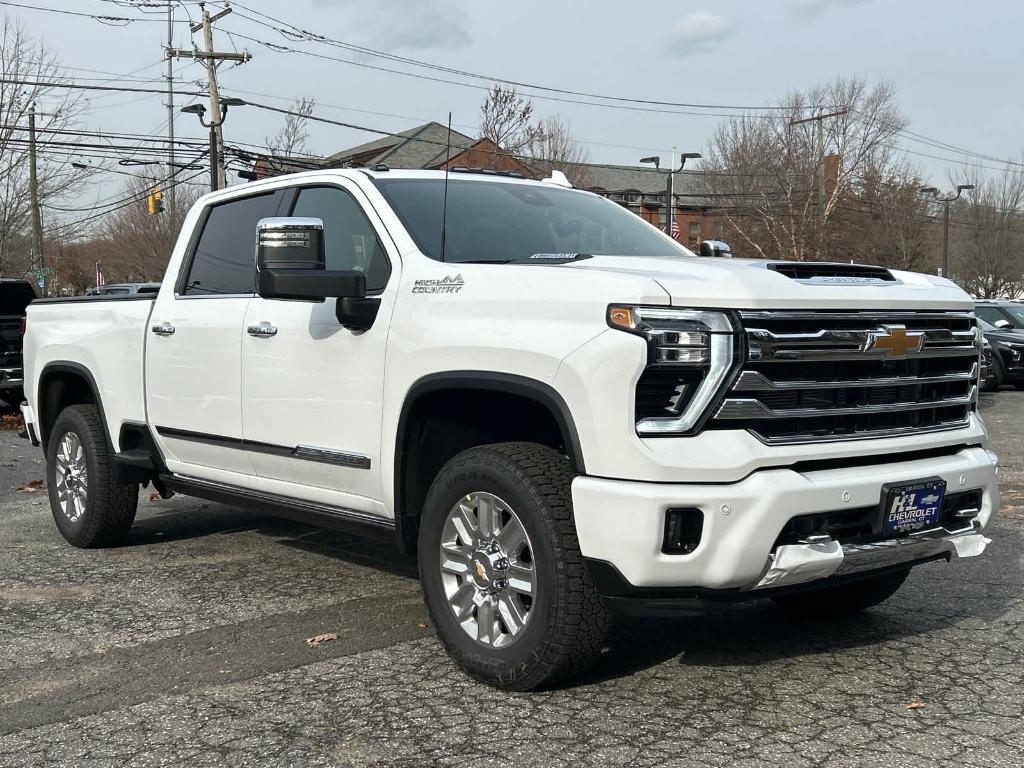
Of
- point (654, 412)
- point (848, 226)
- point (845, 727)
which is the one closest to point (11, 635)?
point (654, 412)

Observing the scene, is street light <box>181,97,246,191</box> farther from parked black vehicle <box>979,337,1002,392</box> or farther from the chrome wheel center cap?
the chrome wheel center cap

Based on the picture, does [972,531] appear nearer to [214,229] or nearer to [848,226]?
[214,229]

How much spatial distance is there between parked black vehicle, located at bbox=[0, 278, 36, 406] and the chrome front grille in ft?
44.0

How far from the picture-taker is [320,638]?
15.4 feet

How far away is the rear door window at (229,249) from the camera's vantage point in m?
5.57

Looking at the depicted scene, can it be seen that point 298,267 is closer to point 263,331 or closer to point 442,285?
point 442,285

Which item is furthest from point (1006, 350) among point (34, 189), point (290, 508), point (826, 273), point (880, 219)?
point (880, 219)

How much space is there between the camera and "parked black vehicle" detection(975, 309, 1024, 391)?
1938 cm

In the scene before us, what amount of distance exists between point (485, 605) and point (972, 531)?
5.97ft

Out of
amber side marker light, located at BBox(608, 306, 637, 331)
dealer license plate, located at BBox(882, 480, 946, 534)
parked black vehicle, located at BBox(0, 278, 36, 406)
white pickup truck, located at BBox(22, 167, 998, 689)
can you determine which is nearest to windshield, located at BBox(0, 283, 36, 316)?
parked black vehicle, located at BBox(0, 278, 36, 406)

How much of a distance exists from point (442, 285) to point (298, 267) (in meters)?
0.60

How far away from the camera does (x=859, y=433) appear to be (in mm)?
3855

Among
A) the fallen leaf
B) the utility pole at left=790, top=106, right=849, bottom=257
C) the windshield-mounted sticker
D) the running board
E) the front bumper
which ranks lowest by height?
the fallen leaf

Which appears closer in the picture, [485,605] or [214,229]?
[485,605]
